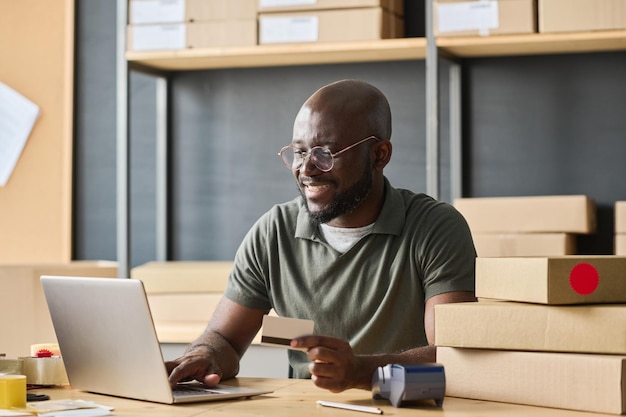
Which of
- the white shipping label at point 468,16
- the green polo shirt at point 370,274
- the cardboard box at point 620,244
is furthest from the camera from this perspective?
the white shipping label at point 468,16

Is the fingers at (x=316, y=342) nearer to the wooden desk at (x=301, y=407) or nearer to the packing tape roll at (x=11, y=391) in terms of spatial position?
the wooden desk at (x=301, y=407)

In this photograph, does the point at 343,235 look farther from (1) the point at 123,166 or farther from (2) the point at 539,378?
(1) the point at 123,166

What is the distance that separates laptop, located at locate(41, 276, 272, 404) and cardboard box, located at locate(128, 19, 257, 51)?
1540mm

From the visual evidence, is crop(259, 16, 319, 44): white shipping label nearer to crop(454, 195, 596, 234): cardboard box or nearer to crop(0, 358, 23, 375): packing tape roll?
crop(454, 195, 596, 234): cardboard box

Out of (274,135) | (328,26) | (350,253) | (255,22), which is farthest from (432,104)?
(350,253)

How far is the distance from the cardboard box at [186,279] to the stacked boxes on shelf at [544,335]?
163 cm

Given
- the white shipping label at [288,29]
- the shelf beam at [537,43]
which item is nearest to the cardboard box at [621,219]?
the shelf beam at [537,43]

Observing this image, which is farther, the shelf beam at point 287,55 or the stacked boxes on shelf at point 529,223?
the shelf beam at point 287,55

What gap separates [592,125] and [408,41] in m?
0.66

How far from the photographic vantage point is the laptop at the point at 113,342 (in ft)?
4.99

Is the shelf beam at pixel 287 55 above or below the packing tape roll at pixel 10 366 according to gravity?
above

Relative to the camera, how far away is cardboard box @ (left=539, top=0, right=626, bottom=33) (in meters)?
2.71

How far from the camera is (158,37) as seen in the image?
3148 millimetres

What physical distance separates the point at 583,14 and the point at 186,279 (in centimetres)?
145
